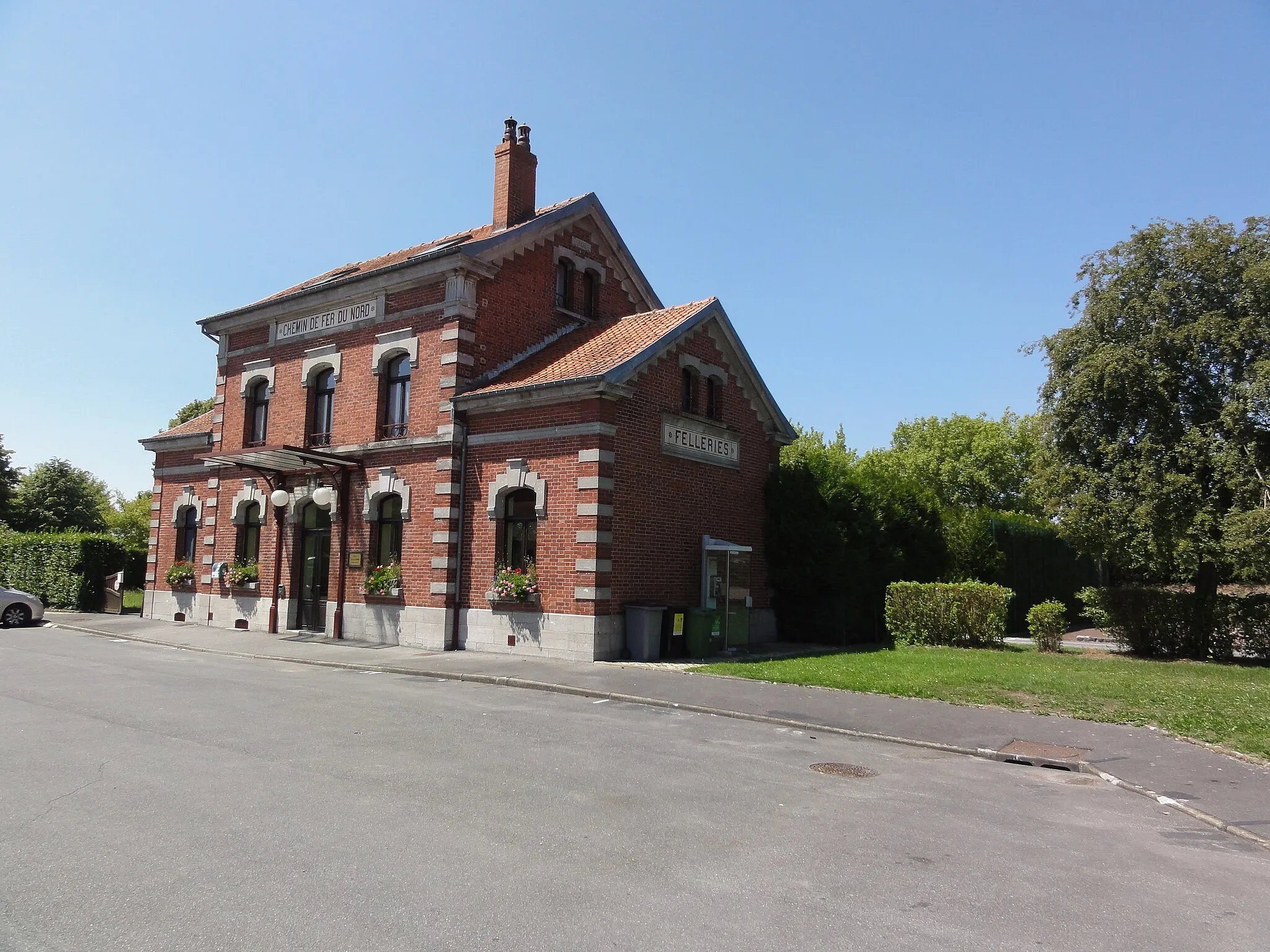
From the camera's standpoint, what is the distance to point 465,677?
14.6 meters

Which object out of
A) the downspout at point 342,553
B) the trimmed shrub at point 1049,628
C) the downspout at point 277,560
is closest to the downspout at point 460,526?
the downspout at point 342,553

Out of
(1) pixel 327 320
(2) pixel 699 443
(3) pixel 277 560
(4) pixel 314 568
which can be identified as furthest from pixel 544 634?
(1) pixel 327 320

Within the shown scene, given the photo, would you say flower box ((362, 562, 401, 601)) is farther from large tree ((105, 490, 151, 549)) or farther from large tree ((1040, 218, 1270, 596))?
large tree ((105, 490, 151, 549))

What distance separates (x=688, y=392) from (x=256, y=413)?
12.1 metres

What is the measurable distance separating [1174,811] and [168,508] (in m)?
26.0

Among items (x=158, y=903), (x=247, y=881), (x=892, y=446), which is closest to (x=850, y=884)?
(x=247, y=881)

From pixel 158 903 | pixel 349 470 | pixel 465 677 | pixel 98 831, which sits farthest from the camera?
pixel 349 470

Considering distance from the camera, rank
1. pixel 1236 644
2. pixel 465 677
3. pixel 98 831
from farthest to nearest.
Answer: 1. pixel 1236 644
2. pixel 465 677
3. pixel 98 831

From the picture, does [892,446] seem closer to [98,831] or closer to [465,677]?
[465,677]

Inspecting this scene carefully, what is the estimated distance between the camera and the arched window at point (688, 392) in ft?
63.0

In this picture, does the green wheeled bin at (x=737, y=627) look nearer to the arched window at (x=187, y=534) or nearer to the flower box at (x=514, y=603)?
the flower box at (x=514, y=603)

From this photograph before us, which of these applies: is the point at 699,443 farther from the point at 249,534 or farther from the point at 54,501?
the point at 54,501

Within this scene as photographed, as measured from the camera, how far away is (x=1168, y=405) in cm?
1836

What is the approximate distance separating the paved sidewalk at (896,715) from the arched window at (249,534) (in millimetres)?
4288
